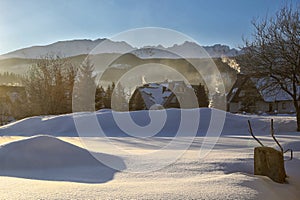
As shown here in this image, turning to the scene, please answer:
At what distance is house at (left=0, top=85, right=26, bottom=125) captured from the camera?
30147mm

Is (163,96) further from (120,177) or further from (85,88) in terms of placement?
(120,177)

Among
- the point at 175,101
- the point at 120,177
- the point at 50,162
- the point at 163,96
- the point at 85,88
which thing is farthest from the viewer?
the point at 163,96

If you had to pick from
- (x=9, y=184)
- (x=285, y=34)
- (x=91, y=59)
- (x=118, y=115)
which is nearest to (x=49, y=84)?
(x=91, y=59)

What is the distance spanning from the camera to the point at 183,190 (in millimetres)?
3344

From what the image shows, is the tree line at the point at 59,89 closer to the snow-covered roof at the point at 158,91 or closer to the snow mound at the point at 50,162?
the snow-covered roof at the point at 158,91

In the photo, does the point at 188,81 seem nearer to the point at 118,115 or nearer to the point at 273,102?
the point at 273,102

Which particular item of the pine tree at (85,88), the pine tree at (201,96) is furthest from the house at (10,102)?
the pine tree at (201,96)

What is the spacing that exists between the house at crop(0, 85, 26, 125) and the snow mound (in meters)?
24.1

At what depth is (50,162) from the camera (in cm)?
510

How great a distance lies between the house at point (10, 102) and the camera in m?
30.1

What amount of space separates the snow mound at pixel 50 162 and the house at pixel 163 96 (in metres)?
24.8

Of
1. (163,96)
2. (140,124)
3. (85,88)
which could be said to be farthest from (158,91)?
(140,124)

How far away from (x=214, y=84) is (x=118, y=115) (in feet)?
61.7

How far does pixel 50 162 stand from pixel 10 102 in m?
35.1
